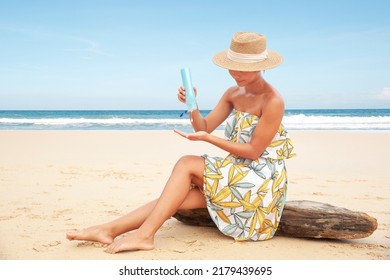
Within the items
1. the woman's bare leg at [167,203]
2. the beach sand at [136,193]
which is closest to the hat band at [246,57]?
the woman's bare leg at [167,203]

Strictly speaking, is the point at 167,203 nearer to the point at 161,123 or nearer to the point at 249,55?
the point at 249,55

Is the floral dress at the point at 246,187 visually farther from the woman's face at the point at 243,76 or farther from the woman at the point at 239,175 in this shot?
the woman's face at the point at 243,76

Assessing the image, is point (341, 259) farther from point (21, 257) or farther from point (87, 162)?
point (87, 162)

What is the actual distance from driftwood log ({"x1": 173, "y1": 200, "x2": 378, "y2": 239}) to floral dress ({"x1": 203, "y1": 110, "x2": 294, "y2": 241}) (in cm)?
13

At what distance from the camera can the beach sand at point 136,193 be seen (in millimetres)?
3291

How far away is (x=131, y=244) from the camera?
317 centimetres

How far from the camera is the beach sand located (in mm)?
3291

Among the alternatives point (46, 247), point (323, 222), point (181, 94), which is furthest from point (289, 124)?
Answer: point (46, 247)

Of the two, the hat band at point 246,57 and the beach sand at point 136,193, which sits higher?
the hat band at point 246,57

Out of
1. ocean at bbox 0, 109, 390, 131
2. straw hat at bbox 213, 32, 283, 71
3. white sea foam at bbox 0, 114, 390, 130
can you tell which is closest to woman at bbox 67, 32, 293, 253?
straw hat at bbox 213, 32, 283, 71

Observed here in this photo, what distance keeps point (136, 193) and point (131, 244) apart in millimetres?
2322

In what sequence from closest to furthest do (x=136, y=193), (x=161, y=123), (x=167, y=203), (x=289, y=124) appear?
(x=167, y=203)
(x=136, y=193)
(x=289, y=124)
(x=161, y=123)

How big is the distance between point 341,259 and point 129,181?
3599mm

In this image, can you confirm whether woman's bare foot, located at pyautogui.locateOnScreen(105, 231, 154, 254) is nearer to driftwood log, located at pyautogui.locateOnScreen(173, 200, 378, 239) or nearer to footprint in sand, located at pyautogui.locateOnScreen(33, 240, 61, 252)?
footprint in sand, located at pyautogui.locateOnScreen(33, 240, 61, 252)
